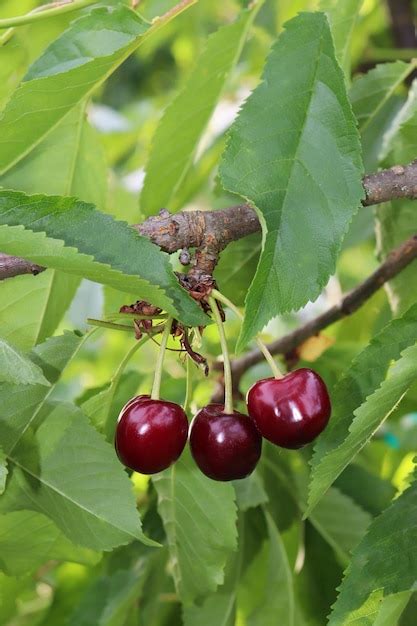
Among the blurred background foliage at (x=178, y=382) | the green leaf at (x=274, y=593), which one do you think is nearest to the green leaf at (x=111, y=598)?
the blurred background foliage at (x=178, y=382)

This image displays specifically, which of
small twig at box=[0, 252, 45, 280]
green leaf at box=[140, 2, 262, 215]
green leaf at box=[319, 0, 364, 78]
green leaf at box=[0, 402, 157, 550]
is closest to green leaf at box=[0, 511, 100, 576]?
green leaf at box=[0, 402, 157, 550]

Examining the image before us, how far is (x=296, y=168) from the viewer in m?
0.72

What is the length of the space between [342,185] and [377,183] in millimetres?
52

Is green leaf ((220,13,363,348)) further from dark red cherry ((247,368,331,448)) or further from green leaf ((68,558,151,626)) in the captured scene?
green leaf ((68,558,151,626))

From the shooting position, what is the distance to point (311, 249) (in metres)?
0.69

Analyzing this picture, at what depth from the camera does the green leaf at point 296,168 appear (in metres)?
0.68

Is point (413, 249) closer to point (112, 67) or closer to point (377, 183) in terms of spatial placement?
point (377, 183)

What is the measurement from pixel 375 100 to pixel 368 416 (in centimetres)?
57

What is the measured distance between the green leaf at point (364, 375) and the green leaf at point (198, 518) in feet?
0.55

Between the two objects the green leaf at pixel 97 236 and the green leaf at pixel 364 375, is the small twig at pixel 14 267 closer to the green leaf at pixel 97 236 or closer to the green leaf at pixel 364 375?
the green leaf at pixel 97 236

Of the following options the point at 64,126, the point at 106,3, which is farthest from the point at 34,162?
the point at 106,3

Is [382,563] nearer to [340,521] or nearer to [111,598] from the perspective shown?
[340,521]

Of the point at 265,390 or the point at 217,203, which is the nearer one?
the point at 265,390

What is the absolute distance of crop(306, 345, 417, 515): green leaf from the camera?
65 centimetres
